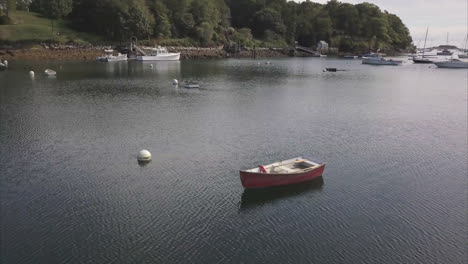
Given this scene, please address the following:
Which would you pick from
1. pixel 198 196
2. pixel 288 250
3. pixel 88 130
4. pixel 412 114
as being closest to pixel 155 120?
pixel 88 130

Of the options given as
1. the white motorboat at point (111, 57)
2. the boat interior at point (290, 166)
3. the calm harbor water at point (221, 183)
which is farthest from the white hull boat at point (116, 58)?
the boat interior at point (290, 166)

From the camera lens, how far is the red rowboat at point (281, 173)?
2598 centimetres

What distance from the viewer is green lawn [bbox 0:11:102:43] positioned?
114 metres

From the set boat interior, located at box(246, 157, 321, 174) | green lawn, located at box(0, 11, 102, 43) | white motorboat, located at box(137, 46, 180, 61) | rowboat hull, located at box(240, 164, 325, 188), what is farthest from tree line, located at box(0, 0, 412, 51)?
rowboat hull, located at box(240, 164, 325, 188)

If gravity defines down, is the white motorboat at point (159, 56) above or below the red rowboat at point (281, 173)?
above

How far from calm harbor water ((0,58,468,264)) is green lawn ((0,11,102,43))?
70.0m

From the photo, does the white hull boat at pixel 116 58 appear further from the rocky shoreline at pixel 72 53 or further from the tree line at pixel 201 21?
the tree line at pixel 201 21

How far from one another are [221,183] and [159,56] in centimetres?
10230

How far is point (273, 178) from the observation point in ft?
87.4

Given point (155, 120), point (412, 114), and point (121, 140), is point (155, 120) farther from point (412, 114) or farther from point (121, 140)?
point (412, 114)

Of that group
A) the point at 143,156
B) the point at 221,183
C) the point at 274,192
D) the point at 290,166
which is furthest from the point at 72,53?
the point at 274,192

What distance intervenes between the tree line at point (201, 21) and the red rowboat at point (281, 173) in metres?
113

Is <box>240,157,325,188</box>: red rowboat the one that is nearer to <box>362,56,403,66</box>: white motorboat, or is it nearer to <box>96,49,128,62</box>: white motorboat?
<box>96,49,128,62</box>: white motorboat

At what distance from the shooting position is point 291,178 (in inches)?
1076
